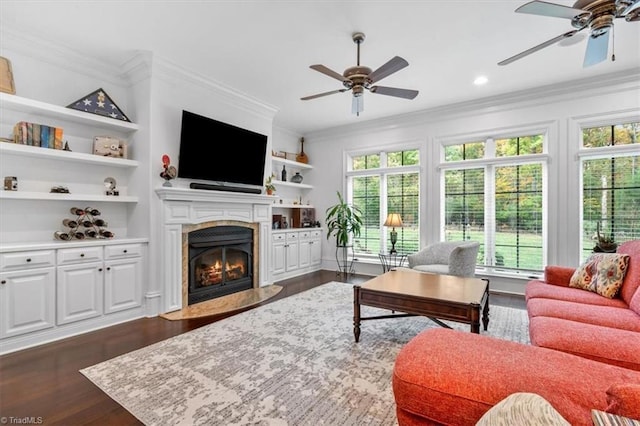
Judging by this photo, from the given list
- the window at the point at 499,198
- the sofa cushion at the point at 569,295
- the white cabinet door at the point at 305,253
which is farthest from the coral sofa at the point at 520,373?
the white cabinet door at the point at 305,253

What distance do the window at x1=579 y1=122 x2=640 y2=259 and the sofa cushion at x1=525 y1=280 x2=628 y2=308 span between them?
1.90 m

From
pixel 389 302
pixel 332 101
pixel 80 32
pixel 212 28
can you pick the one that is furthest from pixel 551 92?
pixel 80 32

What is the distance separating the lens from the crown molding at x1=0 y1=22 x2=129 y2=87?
308 cm

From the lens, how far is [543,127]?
457 cm

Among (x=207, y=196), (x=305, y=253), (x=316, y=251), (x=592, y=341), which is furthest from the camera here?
(x=316, y=251)

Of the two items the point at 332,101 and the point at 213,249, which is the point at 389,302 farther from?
the point at 332,101

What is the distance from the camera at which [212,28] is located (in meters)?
3.08

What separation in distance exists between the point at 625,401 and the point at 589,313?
1.79 m

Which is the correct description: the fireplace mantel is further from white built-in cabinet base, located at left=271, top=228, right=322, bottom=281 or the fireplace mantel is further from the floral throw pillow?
the floral throw pillow

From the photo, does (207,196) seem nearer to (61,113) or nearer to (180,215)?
(180,215)

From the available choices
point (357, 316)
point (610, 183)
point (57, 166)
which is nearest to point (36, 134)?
point (57, 166)

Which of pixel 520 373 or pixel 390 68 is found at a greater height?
pixel 390 68

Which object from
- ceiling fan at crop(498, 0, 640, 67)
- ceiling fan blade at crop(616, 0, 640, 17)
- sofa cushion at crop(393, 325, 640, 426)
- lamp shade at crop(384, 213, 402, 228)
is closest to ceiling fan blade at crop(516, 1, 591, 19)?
ceiling fan at crop(498, 0, 640, 67)

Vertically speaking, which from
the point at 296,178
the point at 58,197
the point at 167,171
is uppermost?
the point at 296,178
